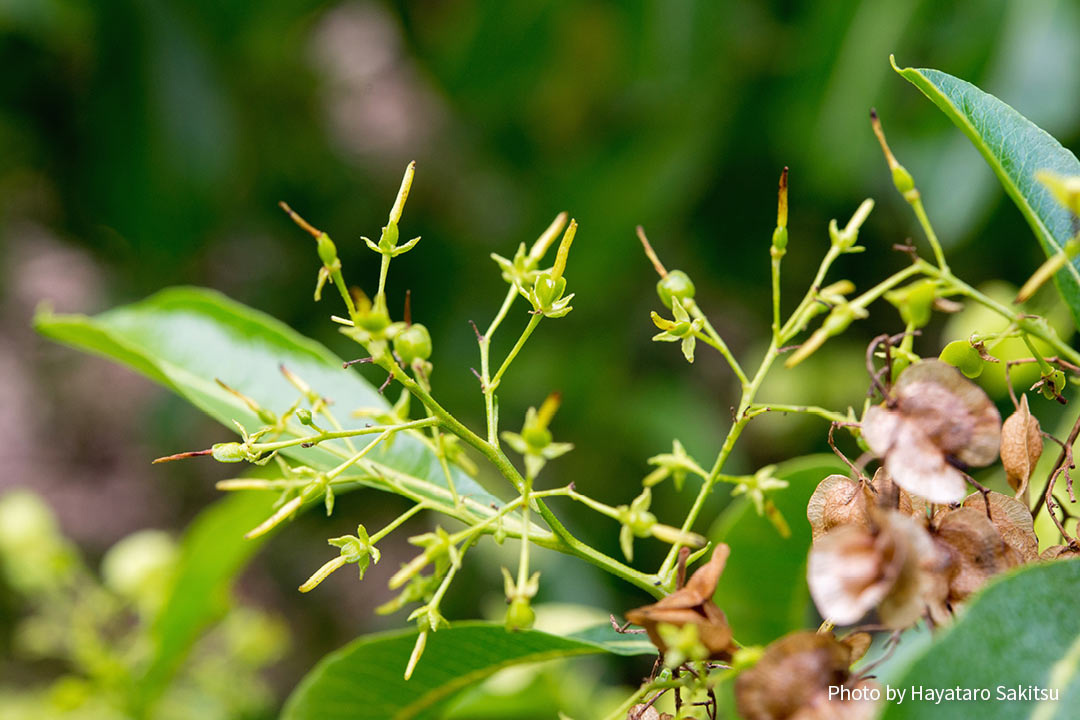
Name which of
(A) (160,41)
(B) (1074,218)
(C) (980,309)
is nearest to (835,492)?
(B) (1074,218)

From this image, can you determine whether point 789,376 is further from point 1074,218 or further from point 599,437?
point 1074,218

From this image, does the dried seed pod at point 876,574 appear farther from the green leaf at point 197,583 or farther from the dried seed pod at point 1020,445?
the green leaf at point 197,583

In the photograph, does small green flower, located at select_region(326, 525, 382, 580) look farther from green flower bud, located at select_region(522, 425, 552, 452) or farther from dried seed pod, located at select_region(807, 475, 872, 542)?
dried seed pod, located at select_region(807, 475, 872, 542)

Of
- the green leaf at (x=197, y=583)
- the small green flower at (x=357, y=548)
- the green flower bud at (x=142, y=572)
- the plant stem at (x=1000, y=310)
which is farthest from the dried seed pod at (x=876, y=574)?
the green flower bud at (x=142, y=572)

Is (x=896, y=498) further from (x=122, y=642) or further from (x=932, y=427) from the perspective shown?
(x=122, y=642)

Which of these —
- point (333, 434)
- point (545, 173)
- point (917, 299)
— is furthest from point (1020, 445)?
point (545, 173)

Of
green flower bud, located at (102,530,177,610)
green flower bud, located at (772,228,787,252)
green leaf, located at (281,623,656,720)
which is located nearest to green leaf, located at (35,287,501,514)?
green leaf, located at (281,623,656,720)
